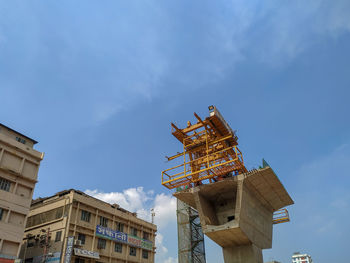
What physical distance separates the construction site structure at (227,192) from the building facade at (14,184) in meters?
15.0

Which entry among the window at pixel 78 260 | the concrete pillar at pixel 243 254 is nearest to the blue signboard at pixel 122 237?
the window at pixel 78 260

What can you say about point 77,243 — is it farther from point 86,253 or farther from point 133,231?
point 133,231

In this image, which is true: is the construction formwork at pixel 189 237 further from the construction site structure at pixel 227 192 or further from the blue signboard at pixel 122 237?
the construction site structure at pixel 227 192

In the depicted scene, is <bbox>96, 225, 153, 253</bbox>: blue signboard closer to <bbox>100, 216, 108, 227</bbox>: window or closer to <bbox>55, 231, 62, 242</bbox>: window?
<bbox>100, 216, 108, 227</bbox>: window

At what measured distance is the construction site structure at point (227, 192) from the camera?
30234 millimetres

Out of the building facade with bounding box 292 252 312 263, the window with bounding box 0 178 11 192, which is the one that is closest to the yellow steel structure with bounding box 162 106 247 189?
the window with bounding box 0 178 11 192

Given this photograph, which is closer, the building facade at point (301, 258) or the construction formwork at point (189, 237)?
the construction formwork at point (189, 237)

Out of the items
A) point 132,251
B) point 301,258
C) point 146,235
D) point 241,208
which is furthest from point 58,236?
point 301,258

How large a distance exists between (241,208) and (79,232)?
20.4 metres

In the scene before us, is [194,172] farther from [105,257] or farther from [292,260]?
[292,260]

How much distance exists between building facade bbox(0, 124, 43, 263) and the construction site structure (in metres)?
15.0

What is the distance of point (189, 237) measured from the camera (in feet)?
169

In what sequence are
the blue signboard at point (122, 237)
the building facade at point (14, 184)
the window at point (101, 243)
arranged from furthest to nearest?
the blue signboard at point (122, 237) → the window at point (101, 243) → the building facade at point (14, 184)

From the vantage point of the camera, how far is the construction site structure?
30234 mm
